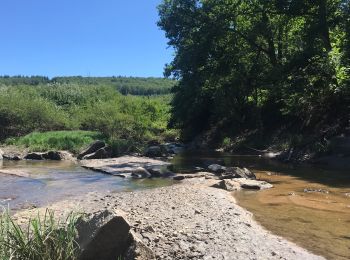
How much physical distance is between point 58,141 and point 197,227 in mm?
28938

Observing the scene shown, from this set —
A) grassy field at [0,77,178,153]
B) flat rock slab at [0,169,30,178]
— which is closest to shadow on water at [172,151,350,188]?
flat rock slab at [0,169,30,178]

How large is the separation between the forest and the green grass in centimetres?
1016

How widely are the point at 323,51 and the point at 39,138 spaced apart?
77.6 ft

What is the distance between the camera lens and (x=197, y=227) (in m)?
9.10

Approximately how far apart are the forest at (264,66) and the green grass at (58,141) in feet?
33.3

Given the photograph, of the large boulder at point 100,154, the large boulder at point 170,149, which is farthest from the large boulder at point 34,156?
the large boulder at point 170,149

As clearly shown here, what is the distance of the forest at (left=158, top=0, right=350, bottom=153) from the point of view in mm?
26781

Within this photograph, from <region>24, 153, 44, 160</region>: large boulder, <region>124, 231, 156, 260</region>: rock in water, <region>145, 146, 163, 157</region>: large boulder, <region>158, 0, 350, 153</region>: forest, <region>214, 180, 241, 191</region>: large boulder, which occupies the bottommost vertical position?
<region>24, 153, 44, 160</region>: large boulder

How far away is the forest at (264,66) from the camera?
1054 inches

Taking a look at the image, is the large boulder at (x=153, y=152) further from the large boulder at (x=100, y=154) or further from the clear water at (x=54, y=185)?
the clear water at (x=54, y=185)

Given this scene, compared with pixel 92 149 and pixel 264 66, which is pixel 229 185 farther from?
pixel 264 66

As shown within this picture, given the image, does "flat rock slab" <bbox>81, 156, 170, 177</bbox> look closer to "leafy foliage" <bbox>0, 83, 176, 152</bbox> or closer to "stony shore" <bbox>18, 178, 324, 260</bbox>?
"stony shore" <bbox>18, 178, 324, 260</bbox>

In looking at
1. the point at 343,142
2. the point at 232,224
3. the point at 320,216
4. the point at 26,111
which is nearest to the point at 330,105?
the point at 343,142

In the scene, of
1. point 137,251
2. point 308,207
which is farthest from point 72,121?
point 137,251
